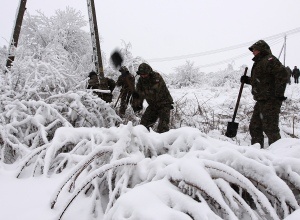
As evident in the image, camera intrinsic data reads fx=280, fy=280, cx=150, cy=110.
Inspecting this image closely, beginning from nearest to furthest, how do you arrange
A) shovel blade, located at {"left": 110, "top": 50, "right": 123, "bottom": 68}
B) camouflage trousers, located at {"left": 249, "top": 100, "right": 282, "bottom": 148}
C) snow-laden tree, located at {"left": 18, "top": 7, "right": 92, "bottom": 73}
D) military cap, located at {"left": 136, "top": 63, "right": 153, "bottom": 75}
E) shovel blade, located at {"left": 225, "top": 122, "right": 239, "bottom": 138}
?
camouflage trousers, located at {"left": 249, "top": 100, "right": 282, "bottom": 148}, shovel blade, located at {"left": 225, "top": 122, "right": 239, "bottom": 138}, military cap, located at {"left": 136, "top": 63, "right": 153, "bottom": 75}, shovel blade, located at {"left": 110, "top": 50, "right": 123, "bottom": 68}, snow-laden tree, located at {"left": 18, "top": 7, "right": 92, "bottom": 73}

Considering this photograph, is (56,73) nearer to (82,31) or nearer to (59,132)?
(59,132)

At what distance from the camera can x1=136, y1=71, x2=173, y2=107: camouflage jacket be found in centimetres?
479

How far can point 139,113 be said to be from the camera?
→ 6258 mm

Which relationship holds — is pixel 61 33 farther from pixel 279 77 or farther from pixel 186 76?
pixel 279 77

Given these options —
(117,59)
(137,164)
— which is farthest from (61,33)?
(137,164)

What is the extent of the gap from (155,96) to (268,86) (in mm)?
1829

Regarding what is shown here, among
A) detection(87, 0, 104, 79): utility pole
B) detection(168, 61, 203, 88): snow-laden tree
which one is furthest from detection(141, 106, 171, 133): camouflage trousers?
detection(168, 61, 203, 88): snow-laden tree

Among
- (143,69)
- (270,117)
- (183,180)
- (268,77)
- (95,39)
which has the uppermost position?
(95,39)

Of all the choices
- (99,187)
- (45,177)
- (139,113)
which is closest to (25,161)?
(45,177)

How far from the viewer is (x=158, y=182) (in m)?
1.30

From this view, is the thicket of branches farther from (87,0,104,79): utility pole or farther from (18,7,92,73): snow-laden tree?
(18,7,92,73): snow-laden tree

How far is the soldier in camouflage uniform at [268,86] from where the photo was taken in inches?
145

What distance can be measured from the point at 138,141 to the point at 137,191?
2.28 feet

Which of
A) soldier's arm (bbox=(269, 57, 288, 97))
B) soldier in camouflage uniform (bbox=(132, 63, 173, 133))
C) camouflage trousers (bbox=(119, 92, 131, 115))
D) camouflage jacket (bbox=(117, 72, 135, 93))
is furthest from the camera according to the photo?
camouflage jacket (bbox=(117, 72, 135, 93))
